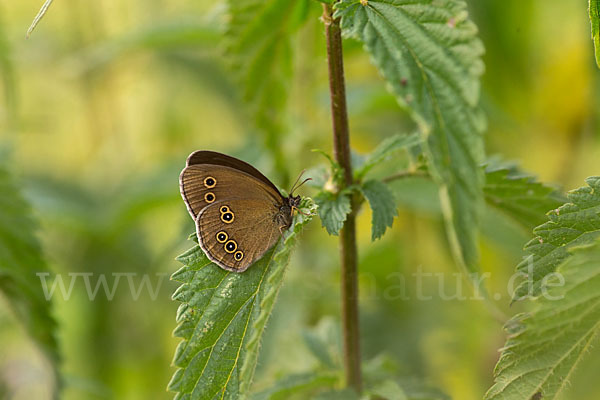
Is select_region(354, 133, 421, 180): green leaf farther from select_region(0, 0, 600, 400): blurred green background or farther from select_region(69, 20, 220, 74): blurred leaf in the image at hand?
A: select_region(69, 20, 220, 74): blurred leaf

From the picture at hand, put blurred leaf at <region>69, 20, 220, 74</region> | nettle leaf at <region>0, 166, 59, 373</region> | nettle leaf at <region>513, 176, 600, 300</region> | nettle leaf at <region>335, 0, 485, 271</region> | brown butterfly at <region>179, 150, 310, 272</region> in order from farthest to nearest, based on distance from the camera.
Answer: blurred leaf at <region>69, 20, 220, 74</region> → nettle leaf at <region>0, 166, 59, 373</region> → brown butterfly at <region>179, 150, 310, 272</region> → nettle leaf at <region>513, 176, 600, 300</region> → nettle leaf at <region>335, 0, 485, 271</region>

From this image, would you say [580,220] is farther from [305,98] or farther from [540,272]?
[305,98]

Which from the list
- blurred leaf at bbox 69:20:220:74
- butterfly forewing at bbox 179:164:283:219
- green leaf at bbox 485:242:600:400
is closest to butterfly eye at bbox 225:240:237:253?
butterfly forewing at bbox 179:164:283:219

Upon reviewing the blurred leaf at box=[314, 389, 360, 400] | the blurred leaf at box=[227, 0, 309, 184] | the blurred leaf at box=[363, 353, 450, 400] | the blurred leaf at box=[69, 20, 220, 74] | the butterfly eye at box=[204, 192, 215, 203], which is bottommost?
the blurred leaf at box=[363, 353, 450, 400]

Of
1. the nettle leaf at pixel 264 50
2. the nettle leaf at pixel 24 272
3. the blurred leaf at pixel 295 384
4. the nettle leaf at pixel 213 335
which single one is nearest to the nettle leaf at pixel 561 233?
the nettle leaf at pixel 213 335

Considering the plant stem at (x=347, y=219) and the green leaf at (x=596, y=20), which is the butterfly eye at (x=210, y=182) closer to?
the plant stem at (x=347, y=219)

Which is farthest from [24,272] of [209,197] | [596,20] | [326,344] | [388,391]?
[596,20]
